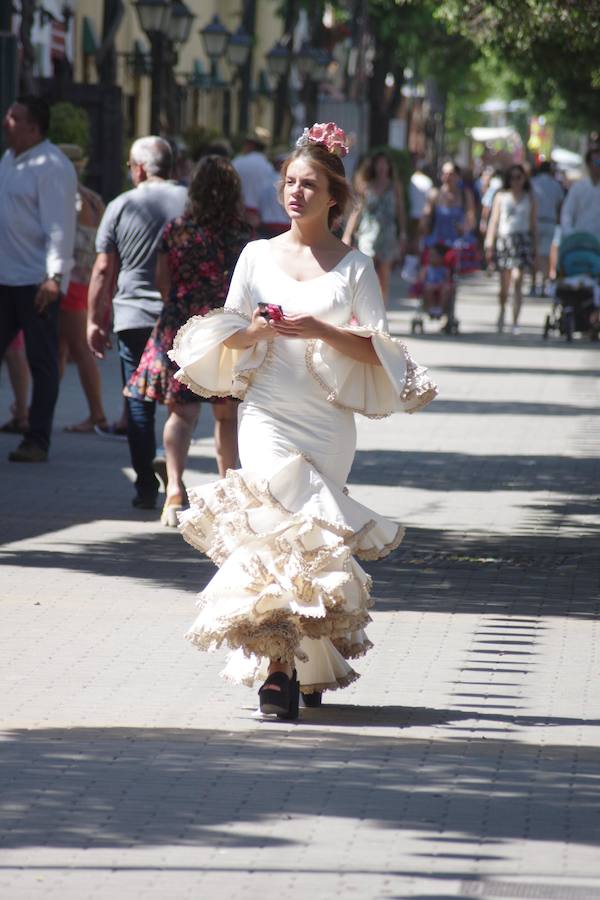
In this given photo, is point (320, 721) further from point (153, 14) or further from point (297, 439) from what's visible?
point (153, 14)

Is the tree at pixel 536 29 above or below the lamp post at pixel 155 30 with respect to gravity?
above

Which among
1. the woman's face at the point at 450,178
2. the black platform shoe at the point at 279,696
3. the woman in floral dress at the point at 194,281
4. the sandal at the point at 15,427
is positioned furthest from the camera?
the woman's face at the point at 450,178

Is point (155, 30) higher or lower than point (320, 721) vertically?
higher

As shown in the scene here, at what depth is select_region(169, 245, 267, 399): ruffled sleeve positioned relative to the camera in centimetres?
671

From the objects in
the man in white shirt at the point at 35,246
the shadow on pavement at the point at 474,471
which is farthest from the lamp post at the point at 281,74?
the man in white shirt at the point at 35,246

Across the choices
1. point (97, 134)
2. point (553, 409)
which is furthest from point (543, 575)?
point (97, 134)

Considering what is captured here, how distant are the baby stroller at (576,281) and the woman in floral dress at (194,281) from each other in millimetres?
13974

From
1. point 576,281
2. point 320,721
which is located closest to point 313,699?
point 320,721

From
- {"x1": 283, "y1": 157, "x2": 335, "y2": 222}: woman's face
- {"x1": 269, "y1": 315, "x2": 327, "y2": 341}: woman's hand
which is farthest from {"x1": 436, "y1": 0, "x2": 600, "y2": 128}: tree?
{"x1": 269, "y1": 315, "x2": 327, "y2": 341}: woman's hand

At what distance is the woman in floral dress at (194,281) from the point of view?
34.3 ft

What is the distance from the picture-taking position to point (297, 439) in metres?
6.68

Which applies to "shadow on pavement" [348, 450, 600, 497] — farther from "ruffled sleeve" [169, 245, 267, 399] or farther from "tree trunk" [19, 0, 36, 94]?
"tree trunk" [19, 0, 36, 94]

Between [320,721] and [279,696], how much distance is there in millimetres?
188

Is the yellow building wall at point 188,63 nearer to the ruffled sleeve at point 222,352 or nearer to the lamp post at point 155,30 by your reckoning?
the lamp post at point 155,30
